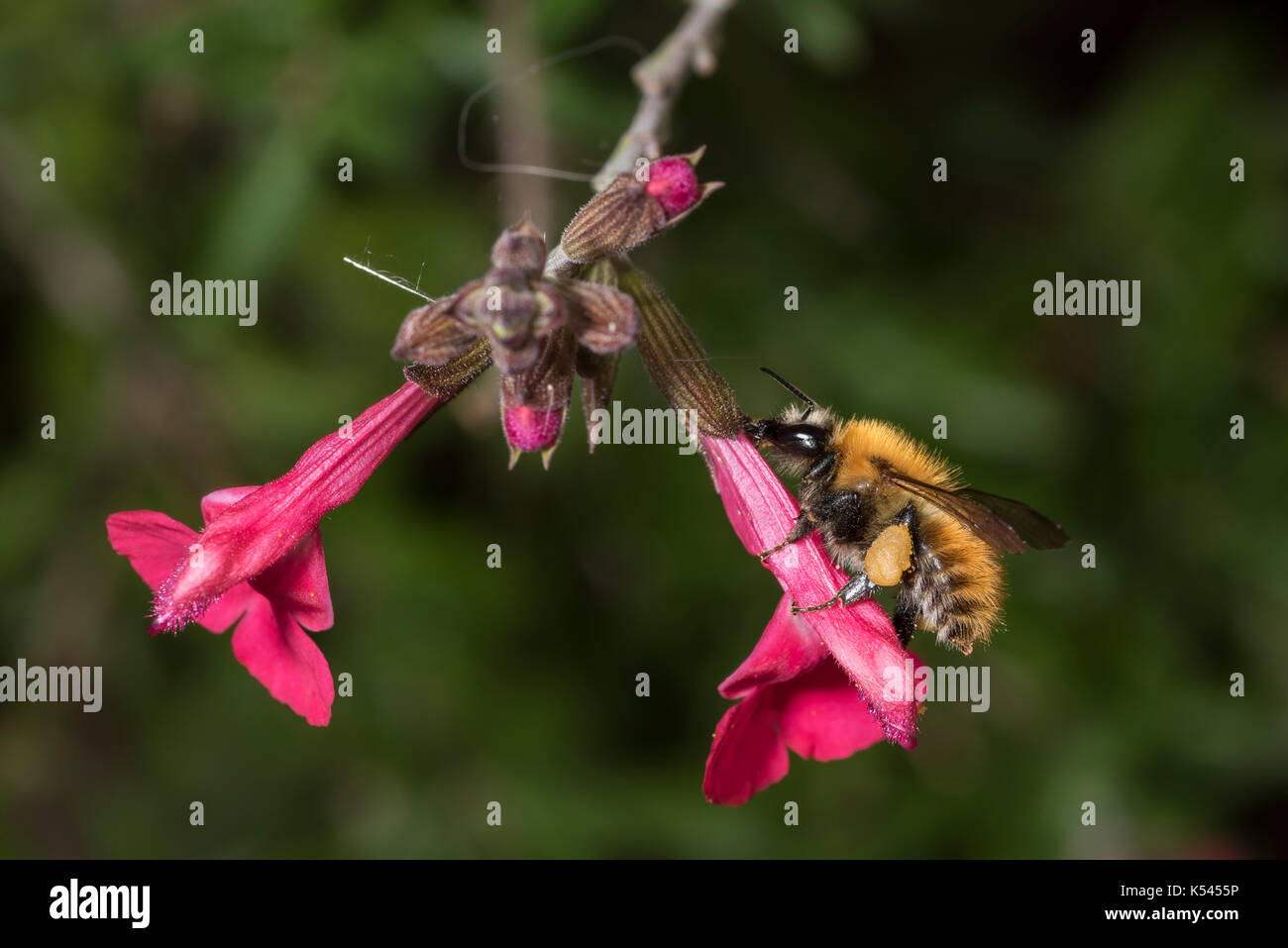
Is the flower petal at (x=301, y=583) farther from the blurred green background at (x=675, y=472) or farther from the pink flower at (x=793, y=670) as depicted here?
the blurred green background at (x=675, y=472)

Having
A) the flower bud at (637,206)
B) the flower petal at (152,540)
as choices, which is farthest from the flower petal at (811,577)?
the flower petal at (152,540)

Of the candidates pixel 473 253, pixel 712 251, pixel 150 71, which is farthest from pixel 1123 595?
pixel 150 71

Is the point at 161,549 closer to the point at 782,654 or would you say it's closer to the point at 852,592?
the point at 782,654

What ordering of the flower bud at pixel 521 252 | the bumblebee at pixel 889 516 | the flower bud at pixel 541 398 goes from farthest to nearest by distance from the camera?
the bumblebee at pixel 889 516, the flower bud at pixel 541 398, the flower bud at pixel 521 252

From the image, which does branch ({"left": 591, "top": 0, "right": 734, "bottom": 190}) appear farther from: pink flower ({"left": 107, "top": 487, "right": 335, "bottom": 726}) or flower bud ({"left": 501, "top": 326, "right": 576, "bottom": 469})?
pink flower ({"left": 107, "top": 487, "right": 335, "bottom": 726})

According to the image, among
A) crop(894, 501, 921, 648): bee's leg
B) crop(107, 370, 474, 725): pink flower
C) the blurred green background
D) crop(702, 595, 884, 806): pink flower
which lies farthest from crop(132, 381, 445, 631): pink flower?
the blurred green background

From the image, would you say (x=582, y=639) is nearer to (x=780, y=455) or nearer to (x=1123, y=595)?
(x=1123, y=595)
